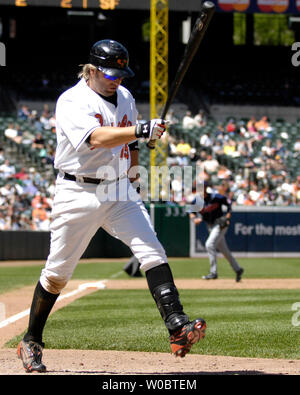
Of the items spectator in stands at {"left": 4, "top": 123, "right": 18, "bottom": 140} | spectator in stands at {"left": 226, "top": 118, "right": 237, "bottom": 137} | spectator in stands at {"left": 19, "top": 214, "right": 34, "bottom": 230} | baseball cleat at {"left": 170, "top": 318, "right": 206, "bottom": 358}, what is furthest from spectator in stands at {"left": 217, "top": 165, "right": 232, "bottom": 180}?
baseball cleat at {"left": 170, "top": 318, "right": 206, "bottom": 358}

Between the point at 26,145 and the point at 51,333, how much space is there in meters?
18.4

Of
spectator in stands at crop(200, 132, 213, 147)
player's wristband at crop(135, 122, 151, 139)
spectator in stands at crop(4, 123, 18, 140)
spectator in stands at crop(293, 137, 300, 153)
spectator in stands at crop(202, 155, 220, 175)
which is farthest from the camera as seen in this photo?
spectator in stands at crop(293, 137, 300, 153)

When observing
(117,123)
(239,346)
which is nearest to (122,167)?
(117,123)

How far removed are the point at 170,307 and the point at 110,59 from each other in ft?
5.61

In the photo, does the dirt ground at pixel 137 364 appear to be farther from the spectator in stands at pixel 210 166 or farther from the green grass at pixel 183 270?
the spectator in stands at pixel 210 166

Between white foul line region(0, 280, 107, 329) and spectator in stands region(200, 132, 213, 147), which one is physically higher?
spectator in stands region(200, 132, 213, 147)

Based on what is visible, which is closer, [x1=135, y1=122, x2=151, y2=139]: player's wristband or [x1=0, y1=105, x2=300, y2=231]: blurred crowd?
[x1=135, y1=122, x2=151, y2=139]: player's wristband

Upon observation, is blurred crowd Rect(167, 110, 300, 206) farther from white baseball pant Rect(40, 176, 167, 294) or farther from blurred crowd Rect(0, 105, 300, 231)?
white baseball pant Rect(40, 176, 167, 294)

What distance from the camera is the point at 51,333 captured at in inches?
273

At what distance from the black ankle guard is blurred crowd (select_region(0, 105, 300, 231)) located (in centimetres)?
1610

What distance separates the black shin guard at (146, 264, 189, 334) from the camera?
4535 mm

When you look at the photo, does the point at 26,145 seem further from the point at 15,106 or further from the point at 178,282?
the point at 178,282

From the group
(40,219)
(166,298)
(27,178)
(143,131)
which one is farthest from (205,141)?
(143,131)
